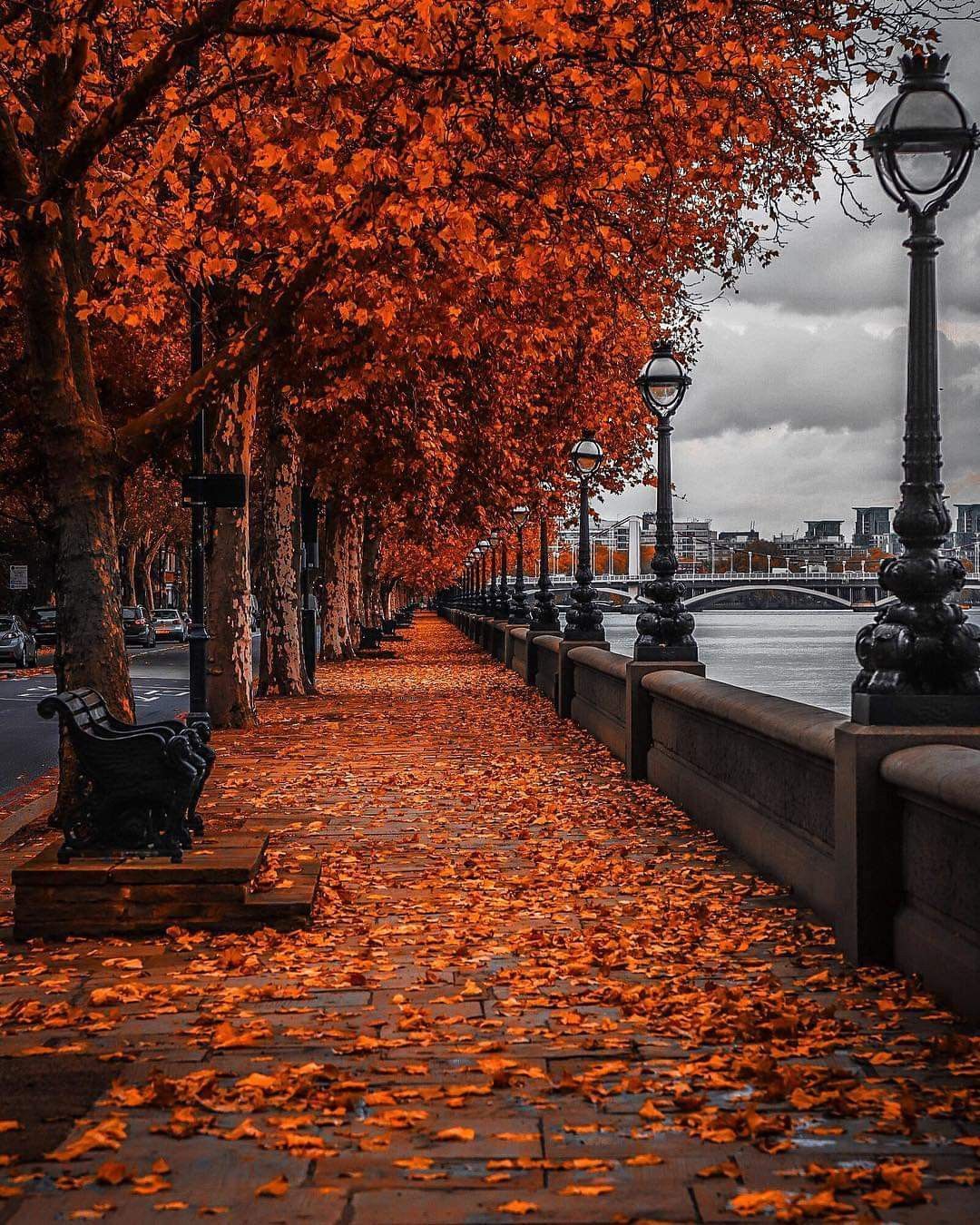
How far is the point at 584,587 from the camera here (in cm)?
2473

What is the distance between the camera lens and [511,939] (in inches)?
316

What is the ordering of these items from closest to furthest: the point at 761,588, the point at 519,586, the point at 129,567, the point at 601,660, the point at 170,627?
1. the point at 601,660
2. the point at 519,586
3. the point at 170,627
4. the point at 129,567
5. the point at 761,588

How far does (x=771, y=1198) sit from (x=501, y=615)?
47139 mm

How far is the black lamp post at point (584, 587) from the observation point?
23.8m

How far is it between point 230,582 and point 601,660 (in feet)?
16.6

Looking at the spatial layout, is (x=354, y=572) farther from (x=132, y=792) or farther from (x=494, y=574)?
(x=132, y=792)

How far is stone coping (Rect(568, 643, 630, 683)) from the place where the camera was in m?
17.5

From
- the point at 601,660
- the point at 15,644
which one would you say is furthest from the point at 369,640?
the point at 601,660

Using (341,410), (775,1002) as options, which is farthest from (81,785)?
(341,410)

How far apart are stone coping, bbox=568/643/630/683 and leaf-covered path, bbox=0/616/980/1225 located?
707cm

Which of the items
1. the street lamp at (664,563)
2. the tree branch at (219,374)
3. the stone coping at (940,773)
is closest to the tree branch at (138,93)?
the tree branch at (219,374)

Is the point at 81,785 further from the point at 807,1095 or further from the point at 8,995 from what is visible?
the point at 807,1095

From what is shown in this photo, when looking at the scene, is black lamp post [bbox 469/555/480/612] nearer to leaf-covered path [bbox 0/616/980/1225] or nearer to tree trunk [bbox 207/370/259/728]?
tree trunk [bbox 207/370/259/728]

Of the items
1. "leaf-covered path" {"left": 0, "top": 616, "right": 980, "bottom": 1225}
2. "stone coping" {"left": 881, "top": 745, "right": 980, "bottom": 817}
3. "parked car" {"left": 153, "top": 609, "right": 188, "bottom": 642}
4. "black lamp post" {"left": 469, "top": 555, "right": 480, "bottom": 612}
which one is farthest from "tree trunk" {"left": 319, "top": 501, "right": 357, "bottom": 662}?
"black lamp post" {"left": 469, "top": 555, "right": 480, "bottom": 612}
